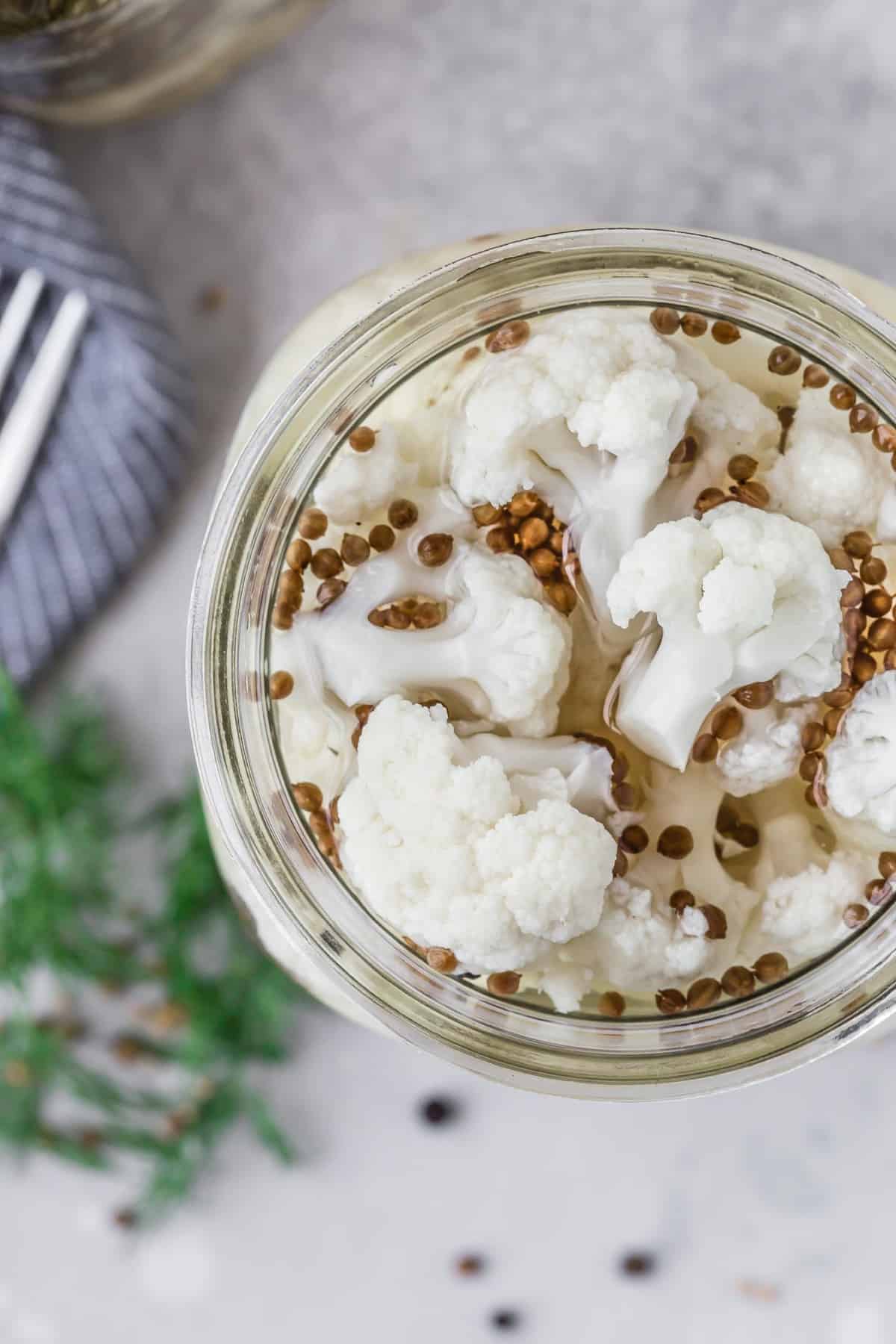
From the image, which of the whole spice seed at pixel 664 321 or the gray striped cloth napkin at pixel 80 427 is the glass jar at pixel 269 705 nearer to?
the whole spice seed at pixel 664 321

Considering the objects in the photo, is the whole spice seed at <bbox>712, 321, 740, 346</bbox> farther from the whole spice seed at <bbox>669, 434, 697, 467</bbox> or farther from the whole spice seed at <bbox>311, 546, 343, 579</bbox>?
the whole spice seed at <bbox>311, 546, 343, 579</bbox>

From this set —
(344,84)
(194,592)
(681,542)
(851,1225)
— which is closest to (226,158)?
(344,84)

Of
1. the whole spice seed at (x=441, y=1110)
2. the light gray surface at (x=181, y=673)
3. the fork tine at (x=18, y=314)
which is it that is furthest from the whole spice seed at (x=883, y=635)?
the fork tine at (x=18, y=314)

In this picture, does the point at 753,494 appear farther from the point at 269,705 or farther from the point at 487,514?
the point at 269,705

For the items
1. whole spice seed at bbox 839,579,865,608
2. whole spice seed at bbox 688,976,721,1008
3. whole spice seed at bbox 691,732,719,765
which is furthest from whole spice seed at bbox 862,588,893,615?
whole spice seed at bbox 688,976,721,1008

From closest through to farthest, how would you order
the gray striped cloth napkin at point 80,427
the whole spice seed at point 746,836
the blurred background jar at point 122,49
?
the whole spice seed at point 746,836 < the blurred background jar at point 122,49 < the gray striped cloth napkin at point 80,427

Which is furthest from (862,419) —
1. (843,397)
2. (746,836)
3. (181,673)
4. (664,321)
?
(181,673)

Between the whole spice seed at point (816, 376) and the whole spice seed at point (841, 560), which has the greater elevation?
the whole spice seed at point (816, 376)

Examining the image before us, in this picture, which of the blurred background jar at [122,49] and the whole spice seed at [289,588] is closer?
the whole spice seed at [289,588]

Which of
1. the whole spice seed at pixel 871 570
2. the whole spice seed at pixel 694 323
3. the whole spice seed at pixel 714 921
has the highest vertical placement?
the whole spice seed at pixel 694 323
